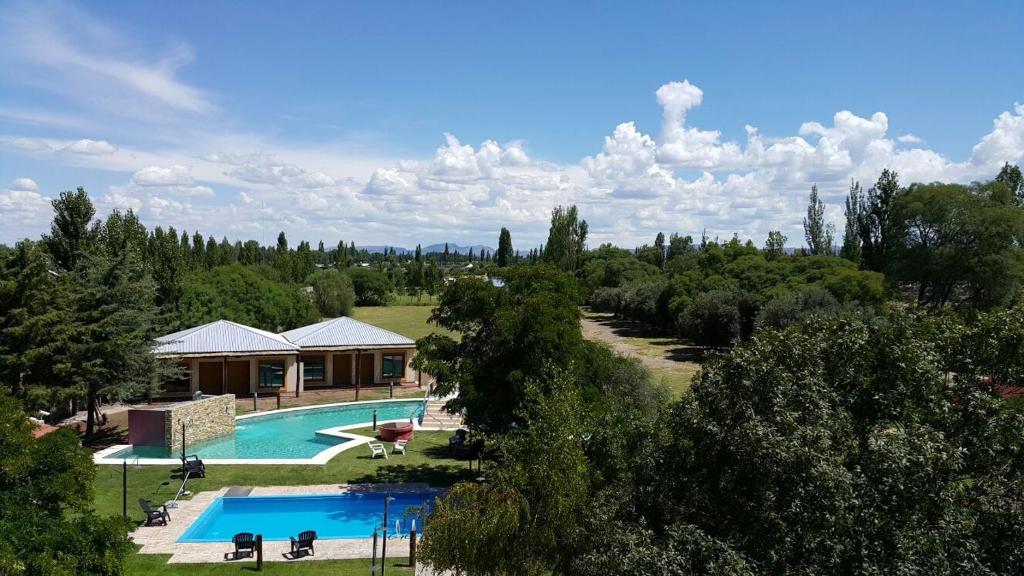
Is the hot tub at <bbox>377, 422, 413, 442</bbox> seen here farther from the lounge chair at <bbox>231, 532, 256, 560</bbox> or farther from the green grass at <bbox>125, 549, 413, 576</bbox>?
the green grass at <bbox>125, 549, 413, 576</bbox>

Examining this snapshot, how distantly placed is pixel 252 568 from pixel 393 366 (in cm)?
2250

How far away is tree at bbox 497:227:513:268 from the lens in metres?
116

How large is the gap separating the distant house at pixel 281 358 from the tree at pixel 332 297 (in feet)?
94.1

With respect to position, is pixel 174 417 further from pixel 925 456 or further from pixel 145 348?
pixel 925 456

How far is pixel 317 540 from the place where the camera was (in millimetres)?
15695

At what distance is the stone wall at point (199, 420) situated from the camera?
76.3 ft

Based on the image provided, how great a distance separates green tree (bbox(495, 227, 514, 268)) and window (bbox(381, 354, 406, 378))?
3152 inches

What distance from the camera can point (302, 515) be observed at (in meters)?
18.7

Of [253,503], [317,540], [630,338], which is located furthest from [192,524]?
[630,338]

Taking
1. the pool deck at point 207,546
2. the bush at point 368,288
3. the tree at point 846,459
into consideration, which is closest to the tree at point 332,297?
the bush at point 368,288

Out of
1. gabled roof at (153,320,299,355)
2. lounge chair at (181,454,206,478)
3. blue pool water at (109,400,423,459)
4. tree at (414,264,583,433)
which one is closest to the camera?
tree at (414,264,583,433)

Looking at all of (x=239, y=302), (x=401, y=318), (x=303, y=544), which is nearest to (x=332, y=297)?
(x=401, y=318)

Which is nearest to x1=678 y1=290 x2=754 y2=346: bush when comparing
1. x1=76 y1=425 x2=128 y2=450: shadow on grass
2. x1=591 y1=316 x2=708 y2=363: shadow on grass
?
x1=591 y1=316 x2=708 y2=363: shadow on grass

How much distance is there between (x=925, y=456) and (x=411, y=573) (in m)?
10.1
